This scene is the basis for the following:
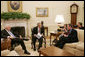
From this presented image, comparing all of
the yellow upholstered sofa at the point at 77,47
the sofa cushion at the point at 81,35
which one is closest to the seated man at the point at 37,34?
the yellow upholstered sofa at the point at 77,47

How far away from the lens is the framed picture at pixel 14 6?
6.69m

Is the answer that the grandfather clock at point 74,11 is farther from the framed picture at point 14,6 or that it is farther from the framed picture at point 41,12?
the framed picture at point 14,6

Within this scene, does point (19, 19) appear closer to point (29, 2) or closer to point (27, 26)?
point (27, 26)

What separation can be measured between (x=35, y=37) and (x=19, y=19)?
272cm

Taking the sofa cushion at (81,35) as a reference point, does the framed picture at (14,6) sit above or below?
above

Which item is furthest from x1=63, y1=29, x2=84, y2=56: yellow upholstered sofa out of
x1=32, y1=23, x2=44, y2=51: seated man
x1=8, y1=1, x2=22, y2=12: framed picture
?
x1=8, y1=1, x2=22, y2=12: framed picture

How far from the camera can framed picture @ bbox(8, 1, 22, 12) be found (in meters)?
6.69

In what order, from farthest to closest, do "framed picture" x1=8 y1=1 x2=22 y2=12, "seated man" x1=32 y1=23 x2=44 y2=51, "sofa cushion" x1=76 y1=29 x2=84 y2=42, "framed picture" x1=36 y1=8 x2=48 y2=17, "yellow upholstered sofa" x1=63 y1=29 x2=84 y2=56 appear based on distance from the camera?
"framed picture" x1=36 y1=8 x2=48 y2=17
"framed picture" x1=8 y1=1 x2=22 y2=12
"seated man" x1=32 y1=23 x2=44 y2=51
"sofa cushion" x1=76 y1=29 x2=84 y2=42
"yellow upholstered sofa" x1=63 y1=29 x2=84 y2=56

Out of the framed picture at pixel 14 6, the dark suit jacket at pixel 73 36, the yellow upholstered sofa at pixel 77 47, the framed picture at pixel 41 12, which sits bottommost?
the yellow upholstered sofa at pixel 77 47

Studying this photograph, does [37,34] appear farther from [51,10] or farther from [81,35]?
[51,10]

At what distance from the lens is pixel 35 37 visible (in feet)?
15.0

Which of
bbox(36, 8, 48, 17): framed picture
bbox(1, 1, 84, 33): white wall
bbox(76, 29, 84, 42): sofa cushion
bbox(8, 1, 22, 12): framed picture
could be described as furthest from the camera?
bbox(36, 8, 48, 17): framed picture

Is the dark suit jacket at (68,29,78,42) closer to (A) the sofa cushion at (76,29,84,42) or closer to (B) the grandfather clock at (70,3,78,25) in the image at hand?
(A) the sofa cushion at (76,29,84,42)

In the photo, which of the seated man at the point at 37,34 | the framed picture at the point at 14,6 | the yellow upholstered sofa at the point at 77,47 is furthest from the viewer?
the framed picture at the point at 14,6
